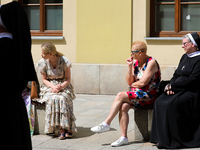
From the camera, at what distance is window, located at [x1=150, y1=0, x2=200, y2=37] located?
1016 cm

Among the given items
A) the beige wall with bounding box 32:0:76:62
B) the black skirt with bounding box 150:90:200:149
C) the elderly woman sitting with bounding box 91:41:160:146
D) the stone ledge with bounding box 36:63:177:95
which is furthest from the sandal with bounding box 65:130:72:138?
the beige wall with bounding box 32:0:76:62

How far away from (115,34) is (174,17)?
151 centimetres

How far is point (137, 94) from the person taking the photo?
5.77 m

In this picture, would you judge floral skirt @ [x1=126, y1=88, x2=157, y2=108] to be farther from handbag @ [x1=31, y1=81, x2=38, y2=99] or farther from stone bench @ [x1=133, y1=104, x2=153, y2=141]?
handbag @ [x1=31, y1=81, x2=38, y2=99]

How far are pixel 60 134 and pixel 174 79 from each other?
1.84m

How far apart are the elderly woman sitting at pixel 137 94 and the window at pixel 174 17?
4457 mm

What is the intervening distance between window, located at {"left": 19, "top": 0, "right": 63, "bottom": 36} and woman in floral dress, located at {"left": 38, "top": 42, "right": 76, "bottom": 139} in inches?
189

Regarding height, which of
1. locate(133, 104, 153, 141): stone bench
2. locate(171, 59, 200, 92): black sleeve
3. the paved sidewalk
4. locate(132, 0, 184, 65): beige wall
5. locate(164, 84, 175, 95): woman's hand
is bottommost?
the paved sidewalk

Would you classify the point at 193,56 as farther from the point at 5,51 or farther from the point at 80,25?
the point at 80,25

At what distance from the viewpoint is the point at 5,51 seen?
3121mm

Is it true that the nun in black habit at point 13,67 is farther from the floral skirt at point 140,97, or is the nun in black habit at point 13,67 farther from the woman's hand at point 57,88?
the woman's hand at point 57,88

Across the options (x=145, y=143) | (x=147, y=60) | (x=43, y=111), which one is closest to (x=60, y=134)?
(x=43, y=111)

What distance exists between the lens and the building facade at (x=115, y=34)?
1008 centimetres

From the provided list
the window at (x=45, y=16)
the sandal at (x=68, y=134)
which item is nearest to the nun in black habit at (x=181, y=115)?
the sandal at (x=68, y=134)
